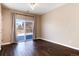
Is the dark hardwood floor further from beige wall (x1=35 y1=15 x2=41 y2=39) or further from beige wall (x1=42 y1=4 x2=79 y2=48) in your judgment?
beige wall (x1=35 y1=15 x2=41 y2=39)

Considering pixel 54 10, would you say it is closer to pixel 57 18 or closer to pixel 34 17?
pixel 57 18

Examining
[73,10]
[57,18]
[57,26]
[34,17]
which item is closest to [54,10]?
[57,18]

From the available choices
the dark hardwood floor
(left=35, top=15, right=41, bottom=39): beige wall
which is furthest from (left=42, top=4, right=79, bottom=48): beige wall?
(left=35, top=15, right=41, bottom=39): beige wall

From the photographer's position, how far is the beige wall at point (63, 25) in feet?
10.4

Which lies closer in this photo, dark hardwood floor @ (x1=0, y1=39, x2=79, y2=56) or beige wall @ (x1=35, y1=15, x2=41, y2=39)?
dark hardwood floor @ (x1=0, y1=39, x2=79, y2=56)

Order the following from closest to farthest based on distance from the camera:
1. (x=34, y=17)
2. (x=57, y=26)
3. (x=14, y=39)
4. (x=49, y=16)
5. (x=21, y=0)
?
(x=21, y=0) < (x=14, y=39) < (x=57, y=26) < (x=49, y=16) < (x=34, y=17)

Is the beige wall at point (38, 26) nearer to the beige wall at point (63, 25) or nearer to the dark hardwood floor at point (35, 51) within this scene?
the beige wall at point (63, 25)

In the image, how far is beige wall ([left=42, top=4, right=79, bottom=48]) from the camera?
3.17 metres

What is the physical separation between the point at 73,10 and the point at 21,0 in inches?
119

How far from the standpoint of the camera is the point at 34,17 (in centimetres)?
527

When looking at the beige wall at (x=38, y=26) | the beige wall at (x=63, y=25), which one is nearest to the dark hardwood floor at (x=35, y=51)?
the beige wall at (x=63, y=25)

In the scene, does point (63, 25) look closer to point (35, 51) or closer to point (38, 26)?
point (35, 51)

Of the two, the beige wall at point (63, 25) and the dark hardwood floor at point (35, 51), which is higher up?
the beige wall at point (63, 25)

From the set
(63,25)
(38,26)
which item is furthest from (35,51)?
→ (38,26)
